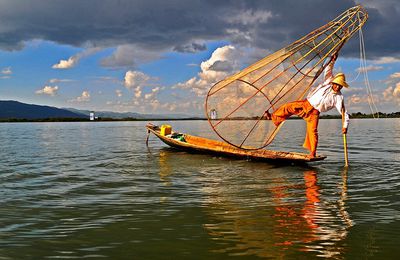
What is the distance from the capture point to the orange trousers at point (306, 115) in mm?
12000

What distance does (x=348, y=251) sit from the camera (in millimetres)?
4957

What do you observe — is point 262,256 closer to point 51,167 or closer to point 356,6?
point 356,6

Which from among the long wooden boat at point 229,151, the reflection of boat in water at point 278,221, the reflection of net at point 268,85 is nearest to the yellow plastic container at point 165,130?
the long wooden boat at point 229,151

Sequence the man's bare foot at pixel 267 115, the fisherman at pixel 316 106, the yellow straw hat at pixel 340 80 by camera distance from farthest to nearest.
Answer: the man's bare foot at pixel 267 115
the fisherman at pixel 316 106
the yellow straw hat at pixel 340 80

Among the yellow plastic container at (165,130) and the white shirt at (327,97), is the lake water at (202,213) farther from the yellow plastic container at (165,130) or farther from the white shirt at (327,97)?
the yellow plastic container at (165,130)

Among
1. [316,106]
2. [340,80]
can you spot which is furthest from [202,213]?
[340,80]

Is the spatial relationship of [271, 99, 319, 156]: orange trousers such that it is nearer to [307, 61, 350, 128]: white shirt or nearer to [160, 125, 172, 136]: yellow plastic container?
[307, 61, 350, 128]: white shirt

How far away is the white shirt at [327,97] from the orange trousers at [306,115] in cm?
22

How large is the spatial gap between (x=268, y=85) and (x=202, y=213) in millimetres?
6415

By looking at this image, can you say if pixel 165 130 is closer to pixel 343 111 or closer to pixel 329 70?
pixel 329 70

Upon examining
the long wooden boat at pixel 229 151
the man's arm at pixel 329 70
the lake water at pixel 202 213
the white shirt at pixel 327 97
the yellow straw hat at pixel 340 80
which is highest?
the man's arm at pixel 329 70

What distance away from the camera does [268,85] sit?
12.2m

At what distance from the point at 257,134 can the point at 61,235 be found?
8.45 metres

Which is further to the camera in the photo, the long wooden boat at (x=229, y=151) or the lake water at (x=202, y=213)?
the long wooden boat at (x=229, y=151)
